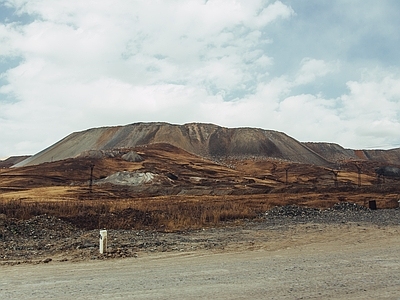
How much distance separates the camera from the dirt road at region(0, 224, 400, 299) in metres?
7.75

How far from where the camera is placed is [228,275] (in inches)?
371

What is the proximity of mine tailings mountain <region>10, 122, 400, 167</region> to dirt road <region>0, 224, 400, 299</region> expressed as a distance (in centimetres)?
11056

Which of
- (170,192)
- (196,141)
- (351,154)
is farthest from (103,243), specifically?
(351,154)

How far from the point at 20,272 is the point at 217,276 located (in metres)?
4.50

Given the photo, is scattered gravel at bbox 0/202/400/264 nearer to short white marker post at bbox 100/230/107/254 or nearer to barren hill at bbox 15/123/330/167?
short white marker post at bbox 100/230/107/254

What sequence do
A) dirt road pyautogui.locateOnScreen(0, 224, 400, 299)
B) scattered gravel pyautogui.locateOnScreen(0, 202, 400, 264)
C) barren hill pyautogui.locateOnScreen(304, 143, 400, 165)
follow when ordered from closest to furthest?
dirt road pyautogui.locateOnScreen(0, 224, 400, 299), scattered gravel pyautogui.locateOnScreen(0, 202, 400, 264), barren hill pyautogui.locateOnScreen(304, 143, 400, 165)

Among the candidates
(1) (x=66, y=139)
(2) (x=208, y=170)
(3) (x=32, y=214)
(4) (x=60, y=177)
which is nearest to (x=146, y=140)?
(1) (x=66, y=139)

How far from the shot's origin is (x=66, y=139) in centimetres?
13525

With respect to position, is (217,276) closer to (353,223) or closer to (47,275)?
(47,275)

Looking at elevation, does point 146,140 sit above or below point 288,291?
above

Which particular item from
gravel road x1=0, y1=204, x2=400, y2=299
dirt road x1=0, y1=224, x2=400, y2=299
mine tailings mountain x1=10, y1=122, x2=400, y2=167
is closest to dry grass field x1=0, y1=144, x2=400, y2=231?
gravel road x1=0, y1=204, x2=400, y2=299

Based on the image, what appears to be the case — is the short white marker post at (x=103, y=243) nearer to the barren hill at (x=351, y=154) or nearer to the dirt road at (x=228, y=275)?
the dirt road at (x=228, y=275)

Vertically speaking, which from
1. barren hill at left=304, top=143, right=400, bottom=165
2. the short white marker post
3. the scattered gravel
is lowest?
the scattered gravel

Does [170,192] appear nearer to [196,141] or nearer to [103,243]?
[103,243]
